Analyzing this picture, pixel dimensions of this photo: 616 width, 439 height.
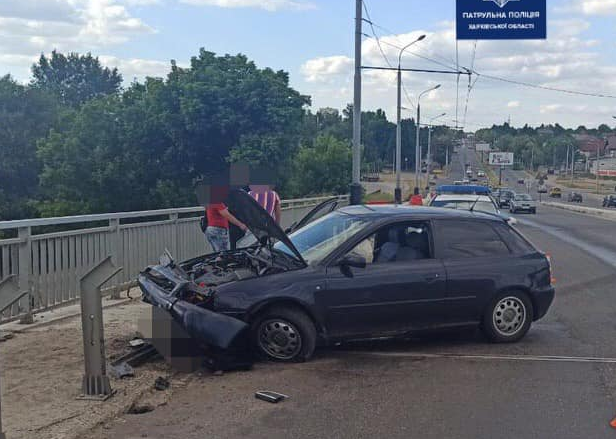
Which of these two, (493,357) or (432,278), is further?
(432,278)

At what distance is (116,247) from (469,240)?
451 centimetres

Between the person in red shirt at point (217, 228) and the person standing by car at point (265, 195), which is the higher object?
the person standing by car at point (265, 195)

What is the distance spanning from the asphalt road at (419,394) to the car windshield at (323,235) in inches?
39.4

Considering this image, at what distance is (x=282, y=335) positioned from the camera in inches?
273

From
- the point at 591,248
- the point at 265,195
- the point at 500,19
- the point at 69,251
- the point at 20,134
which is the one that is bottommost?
the point at 591,248

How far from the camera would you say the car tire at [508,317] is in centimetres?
786

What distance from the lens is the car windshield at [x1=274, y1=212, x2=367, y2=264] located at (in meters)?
7.48

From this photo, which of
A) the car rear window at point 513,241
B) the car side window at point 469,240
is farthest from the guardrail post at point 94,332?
the car rear window at point 513,241

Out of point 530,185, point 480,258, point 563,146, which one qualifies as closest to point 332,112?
point 530,185

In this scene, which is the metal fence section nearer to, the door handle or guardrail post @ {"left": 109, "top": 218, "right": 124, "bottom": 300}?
guardrail post @ {"left": 109, "top": 218, "right": 124, "bottom": 300}

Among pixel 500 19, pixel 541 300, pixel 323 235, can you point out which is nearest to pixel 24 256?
pixel 323 235

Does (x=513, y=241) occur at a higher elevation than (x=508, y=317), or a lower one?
higher

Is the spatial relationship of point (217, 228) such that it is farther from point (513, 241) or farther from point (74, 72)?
point (74, 72)

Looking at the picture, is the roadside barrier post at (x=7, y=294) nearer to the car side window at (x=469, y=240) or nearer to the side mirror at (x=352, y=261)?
the side mirror at (x=352, y=261)
